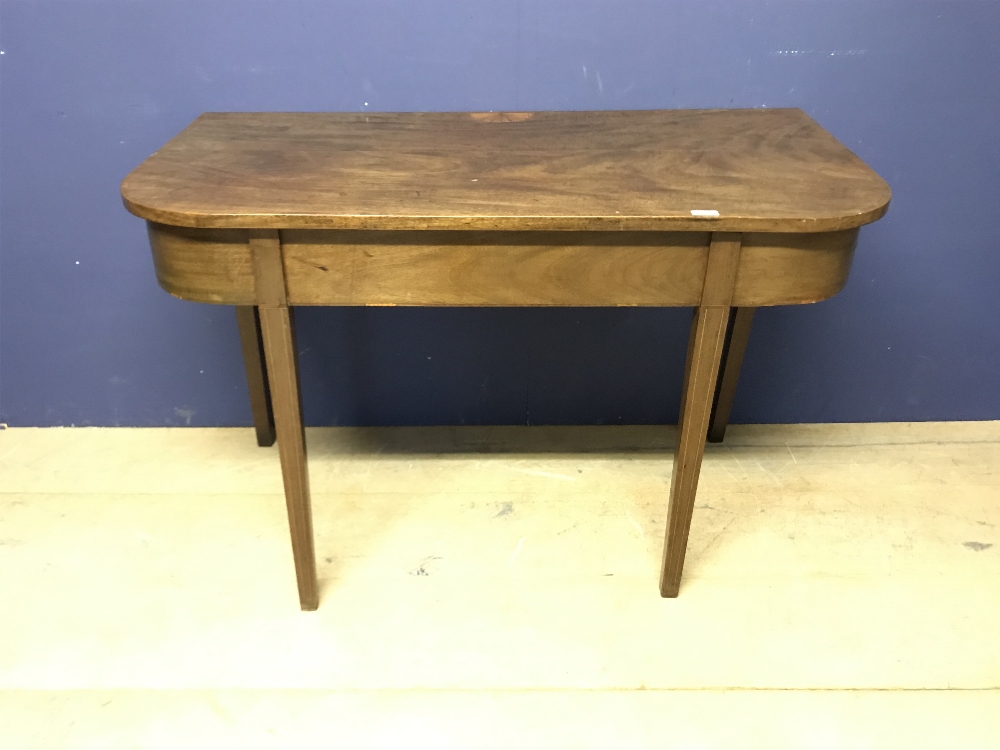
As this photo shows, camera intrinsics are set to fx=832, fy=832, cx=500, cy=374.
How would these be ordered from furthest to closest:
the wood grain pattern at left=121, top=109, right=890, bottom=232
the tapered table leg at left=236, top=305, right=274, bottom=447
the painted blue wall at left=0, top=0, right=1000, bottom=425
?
the tapered table leg at left=236, top=305, right=274, bottom=447
the painted blue wall at left=0, top=0, right=1000, bottom=425
the wood grain pattern at left=121, top=109, right=890, bottom=232

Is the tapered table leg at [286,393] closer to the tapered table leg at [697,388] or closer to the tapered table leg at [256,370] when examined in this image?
the tapered table leg at [256,370]

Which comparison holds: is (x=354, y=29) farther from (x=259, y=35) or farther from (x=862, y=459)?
(x=862, y=459)

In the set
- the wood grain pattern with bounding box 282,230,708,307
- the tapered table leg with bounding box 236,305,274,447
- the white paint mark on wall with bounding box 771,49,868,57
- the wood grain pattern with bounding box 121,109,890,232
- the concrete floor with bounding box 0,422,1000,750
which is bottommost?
the concrete floor with bounding box 0,422,1000,750

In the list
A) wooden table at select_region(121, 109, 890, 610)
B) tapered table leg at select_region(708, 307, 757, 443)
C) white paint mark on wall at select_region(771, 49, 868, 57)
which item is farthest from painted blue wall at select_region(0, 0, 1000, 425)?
wooden table at select_region(121, 109, 890, 610)

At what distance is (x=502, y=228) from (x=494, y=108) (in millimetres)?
633

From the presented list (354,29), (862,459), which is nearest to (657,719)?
(862,459)

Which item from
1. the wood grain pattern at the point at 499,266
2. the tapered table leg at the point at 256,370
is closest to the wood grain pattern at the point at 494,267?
the wood grain pattern at the point at 499,266

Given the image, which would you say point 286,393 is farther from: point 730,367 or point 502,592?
point 730,367

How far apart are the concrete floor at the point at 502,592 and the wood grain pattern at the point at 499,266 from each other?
588mm

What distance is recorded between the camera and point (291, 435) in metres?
1.31

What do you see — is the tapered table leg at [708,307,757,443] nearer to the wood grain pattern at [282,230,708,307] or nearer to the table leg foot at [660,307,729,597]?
the table leg foot at [660,307,729,597]

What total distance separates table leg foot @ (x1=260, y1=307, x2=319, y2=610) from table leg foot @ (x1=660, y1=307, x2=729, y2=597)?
23.7 inches

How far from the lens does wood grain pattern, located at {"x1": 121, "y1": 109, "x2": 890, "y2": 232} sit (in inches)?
42.8

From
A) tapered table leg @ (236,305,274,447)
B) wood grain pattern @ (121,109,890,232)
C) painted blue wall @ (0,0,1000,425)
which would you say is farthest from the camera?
tapered table leg @ (236,305,274,447)
